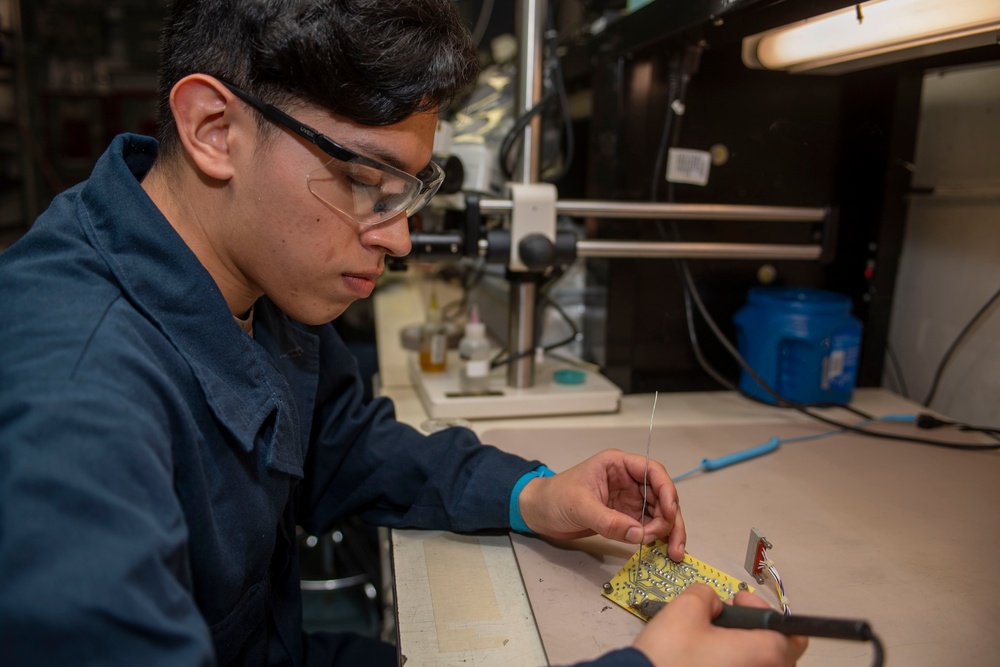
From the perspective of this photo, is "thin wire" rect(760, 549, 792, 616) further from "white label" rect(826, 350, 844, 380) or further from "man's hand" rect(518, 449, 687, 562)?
"white label" rect(826, 350, 844, 380)

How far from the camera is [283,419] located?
28.9 inches

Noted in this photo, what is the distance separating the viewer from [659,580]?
2.33 feet

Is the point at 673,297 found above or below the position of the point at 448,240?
below

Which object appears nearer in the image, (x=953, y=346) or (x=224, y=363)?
(x=224, y=363)

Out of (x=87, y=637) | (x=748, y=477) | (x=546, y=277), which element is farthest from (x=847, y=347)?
(x=87, y=637)

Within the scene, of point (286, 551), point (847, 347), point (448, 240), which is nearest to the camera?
point (286, 551)

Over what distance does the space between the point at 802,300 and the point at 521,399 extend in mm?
560

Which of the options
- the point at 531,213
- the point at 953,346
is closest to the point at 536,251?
the point at 531,213

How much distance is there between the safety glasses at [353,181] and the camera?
65 centimetres

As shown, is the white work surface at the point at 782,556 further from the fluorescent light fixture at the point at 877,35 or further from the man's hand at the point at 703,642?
the fluorescent light fixture at the point at 877,35

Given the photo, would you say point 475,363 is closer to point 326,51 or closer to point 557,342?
point 557,342

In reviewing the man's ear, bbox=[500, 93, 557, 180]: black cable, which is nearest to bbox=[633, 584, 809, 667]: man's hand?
the man's ear

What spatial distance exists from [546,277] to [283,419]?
0.69 meters

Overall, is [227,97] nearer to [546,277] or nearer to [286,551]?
[286,551]
